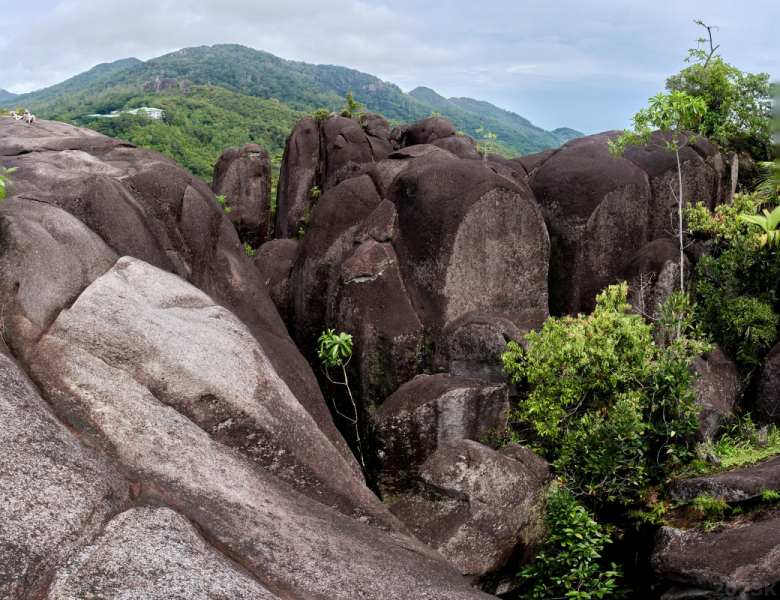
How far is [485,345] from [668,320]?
334 centimetres

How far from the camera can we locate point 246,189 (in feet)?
88.9

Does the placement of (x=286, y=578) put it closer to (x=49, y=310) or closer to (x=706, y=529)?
(x=49, y=310)

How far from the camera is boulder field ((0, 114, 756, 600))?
5.15 metres

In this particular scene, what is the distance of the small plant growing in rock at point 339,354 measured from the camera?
12.9 metres

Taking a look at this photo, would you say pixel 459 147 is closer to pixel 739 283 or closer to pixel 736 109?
pixel 736 109

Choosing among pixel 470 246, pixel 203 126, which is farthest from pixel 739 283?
pixel 203 126

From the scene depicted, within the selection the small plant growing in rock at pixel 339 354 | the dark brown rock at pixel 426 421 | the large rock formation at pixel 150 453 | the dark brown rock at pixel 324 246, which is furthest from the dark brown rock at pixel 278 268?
the large rock formation at pixel 150 453

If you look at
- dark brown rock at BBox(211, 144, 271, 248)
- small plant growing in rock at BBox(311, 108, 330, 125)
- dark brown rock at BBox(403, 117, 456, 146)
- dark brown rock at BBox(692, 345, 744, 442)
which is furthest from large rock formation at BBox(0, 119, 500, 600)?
small plant growing in rock at BBox(311, 108, 330, 125)

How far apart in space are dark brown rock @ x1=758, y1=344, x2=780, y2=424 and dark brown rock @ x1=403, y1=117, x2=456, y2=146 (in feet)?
53.9

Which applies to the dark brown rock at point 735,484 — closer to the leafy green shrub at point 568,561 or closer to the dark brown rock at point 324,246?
the leafy green shrub at point 568,561

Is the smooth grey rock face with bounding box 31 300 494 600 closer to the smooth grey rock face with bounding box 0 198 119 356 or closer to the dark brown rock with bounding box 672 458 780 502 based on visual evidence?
the smooth grey rock face with bounding box 0 198 119 356

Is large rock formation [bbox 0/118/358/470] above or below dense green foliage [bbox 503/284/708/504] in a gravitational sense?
above

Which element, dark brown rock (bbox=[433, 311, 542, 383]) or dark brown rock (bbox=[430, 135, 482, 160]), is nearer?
dark brown rock (bbox=[433, 311, 542, 383])

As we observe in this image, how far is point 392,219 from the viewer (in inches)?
551
